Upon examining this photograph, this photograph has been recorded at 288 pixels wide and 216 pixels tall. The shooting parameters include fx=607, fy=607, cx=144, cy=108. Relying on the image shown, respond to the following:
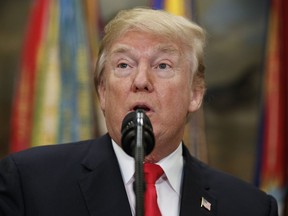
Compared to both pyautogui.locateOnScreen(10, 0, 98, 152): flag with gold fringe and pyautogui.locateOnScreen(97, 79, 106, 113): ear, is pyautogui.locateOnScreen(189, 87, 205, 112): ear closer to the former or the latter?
pyautogui.locateOnScreen(97, 79, 106, 113): ear

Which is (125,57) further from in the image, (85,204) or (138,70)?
(85,204)

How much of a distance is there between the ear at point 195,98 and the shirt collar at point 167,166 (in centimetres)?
22

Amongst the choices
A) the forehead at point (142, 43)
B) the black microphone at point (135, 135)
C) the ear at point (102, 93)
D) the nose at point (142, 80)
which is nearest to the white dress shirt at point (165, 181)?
the ear at point (102, 93)

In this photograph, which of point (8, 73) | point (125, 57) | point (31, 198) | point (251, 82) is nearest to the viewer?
point (31, 198)

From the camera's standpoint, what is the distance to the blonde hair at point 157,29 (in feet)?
8.67

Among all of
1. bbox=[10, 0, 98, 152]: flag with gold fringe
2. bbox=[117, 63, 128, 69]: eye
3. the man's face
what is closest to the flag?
bbox=[10, 0, 98, 152]: flag with gold fringe

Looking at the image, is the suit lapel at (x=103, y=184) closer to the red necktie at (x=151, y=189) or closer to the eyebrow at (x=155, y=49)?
the red necktie at (x=151, y=189)

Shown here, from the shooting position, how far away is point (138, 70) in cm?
Answer: 255

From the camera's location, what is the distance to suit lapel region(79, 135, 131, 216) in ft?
8.06

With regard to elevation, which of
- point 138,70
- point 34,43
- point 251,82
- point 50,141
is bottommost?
point 50,141

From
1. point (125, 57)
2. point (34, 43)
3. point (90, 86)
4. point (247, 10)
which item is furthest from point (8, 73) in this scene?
point (247, 10)

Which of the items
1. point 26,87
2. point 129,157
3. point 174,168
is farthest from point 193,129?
point 129,157

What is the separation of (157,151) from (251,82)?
4.85ft

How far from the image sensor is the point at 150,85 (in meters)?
2.51
